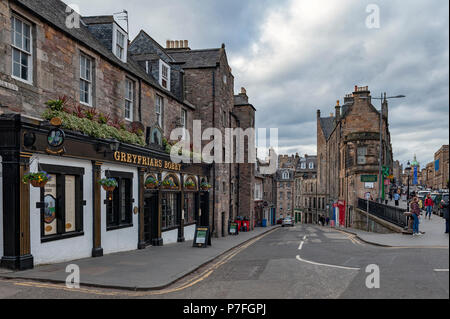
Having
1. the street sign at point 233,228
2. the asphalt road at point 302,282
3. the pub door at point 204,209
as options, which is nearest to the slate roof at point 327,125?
the street sign at point 233,228

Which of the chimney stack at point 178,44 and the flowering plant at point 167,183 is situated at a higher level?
the chimney stack at point 178,44

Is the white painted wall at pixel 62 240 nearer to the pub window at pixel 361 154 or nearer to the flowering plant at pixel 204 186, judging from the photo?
the flowering plant at pixel 204 186

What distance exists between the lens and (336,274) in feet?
29.7

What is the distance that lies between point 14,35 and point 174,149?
33.0 ft

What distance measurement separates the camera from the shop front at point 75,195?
30.5 ft

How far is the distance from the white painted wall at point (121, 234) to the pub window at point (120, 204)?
19 cm

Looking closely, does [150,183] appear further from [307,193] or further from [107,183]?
[307,193]

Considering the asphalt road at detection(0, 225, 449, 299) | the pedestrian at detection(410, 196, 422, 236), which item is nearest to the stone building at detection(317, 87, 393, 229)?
the pedestrian at detection(410, 196, 422, 236)

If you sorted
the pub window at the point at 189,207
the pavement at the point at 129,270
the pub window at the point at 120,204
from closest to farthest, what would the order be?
the pavement at the point at 129,270 → the pub window at the point at 120,204 → the pub window at the point at 189,207

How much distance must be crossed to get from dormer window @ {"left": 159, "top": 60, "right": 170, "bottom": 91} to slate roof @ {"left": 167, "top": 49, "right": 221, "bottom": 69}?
2.69 m

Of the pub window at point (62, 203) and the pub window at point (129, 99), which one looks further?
the pub window at point (129, 99)

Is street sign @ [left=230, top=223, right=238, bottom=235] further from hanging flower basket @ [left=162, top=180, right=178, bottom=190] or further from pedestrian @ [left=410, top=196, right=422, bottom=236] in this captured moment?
pedestrian @ [left=410, top=196, right=422, bottom=236]

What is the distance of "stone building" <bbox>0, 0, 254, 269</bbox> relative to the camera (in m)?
9.49

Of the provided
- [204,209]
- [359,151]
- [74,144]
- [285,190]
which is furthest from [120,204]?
[285,190]
